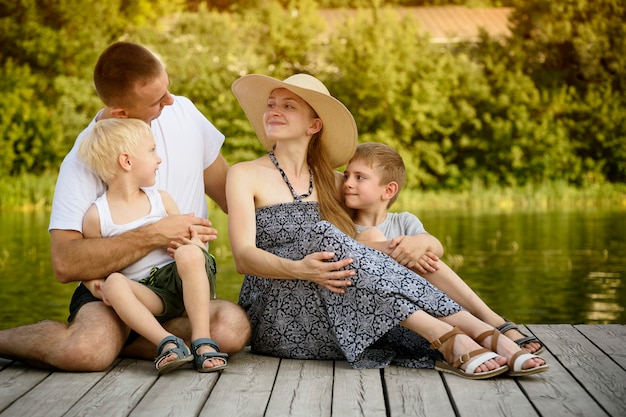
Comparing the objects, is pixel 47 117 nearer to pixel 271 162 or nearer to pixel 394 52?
pixel 394 52

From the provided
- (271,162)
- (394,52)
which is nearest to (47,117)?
(394,52)

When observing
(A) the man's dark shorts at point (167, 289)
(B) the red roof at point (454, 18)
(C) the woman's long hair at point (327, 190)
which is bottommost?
(A) the man's dark shorts at point (167, 289)

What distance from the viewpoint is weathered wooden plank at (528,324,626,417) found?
310 centimetres

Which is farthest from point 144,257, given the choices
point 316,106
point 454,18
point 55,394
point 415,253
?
point 454,18

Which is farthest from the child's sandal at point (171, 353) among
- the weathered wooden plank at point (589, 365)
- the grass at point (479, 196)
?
the grass at point (479, 196)

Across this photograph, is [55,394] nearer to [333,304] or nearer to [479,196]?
[333,304]

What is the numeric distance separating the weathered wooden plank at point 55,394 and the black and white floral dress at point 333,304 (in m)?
0.66

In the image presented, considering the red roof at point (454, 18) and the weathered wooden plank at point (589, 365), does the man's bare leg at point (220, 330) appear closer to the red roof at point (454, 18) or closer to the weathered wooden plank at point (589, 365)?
the weathered wooden plank at point (589, 365)

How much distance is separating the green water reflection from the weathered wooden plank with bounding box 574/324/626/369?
2.81m

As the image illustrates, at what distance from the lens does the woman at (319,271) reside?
345 centimetres

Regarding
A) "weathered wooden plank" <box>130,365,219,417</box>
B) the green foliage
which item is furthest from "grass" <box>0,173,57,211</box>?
"weathered wooden plank" <box>130,365,219,417</box>

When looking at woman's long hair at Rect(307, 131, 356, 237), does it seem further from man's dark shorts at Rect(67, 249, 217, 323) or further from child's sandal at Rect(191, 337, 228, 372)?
child's sandal at Rect(191, 337, 228, 372)

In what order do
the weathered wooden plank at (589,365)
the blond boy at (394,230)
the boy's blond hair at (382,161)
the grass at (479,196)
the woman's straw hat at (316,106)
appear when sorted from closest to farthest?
the weathered wooden plank at (589,365), the blond boy at (394,230), the woman's straw hat at (316,106), the boy's blond hair at (382,161), the grass at (479,196)

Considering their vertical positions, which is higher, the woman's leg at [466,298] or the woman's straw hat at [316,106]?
the woman's straw hat at [316,106]
